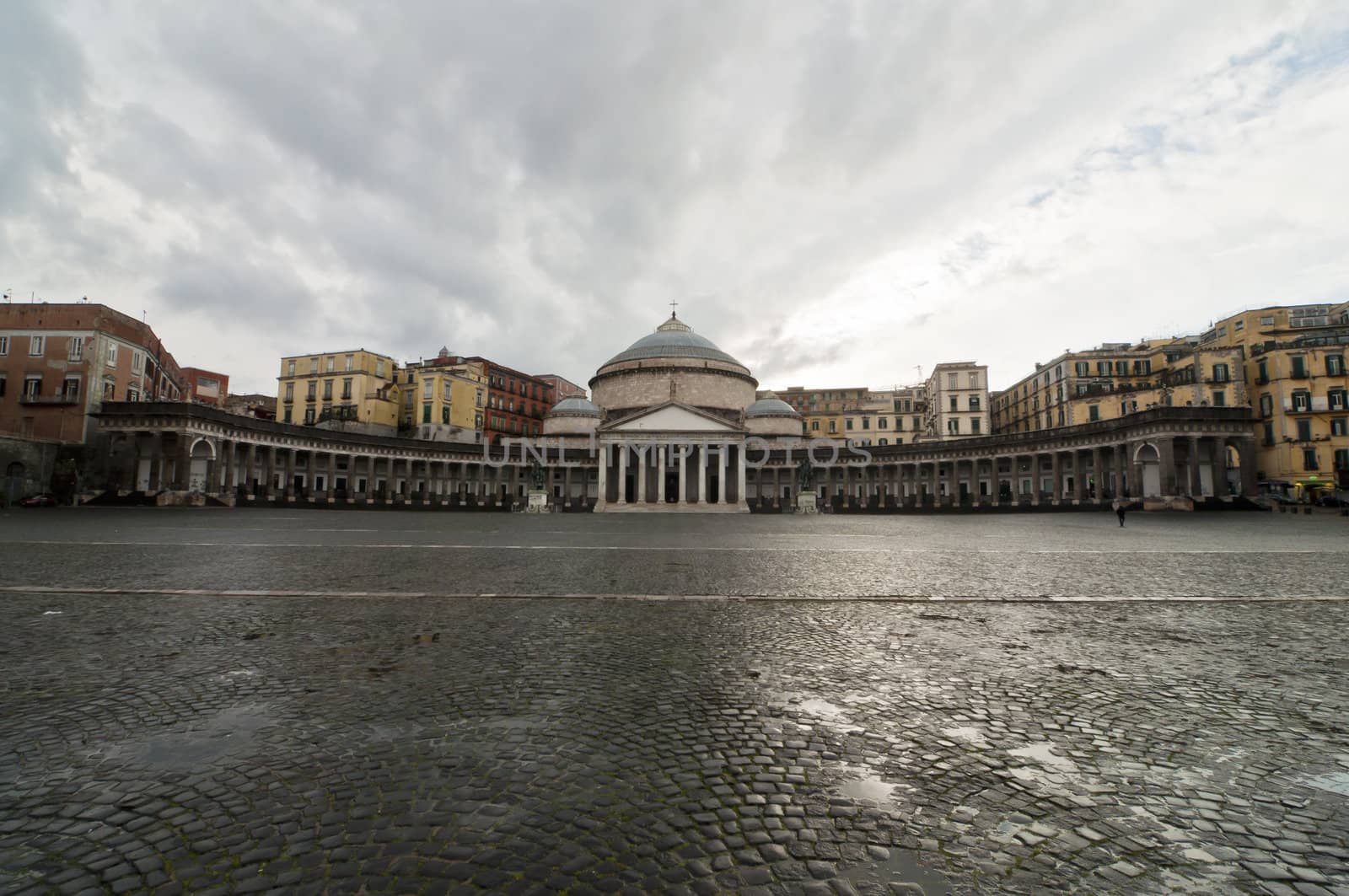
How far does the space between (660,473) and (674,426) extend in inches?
182

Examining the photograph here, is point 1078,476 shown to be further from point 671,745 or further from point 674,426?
point 671,745

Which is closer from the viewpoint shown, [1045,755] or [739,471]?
[1045,755]

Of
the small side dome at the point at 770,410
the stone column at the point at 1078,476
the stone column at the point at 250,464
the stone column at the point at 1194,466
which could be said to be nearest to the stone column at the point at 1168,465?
the stone column at the point at 1194,466

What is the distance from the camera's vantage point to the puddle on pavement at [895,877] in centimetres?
200

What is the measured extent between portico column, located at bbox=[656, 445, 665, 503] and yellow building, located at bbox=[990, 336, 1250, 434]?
3701 centimetres

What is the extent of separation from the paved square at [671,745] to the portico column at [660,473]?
53147 mm

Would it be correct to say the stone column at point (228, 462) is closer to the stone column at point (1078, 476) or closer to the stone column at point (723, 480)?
the stone column at point (723, 480)

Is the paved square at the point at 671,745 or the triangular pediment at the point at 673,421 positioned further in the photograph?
the triangular pediment at the point at 673,421

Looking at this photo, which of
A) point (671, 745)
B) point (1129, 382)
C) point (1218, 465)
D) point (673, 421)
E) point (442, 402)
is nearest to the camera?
point (671, 745)

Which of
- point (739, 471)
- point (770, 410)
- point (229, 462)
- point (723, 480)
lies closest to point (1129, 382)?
point (770, 410)

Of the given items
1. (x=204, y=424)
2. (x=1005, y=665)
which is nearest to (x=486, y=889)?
(x=1005, y=665)

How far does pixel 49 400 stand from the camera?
4347 cm

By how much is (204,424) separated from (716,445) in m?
40.3

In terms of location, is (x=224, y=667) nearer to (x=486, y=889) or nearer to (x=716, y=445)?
(x=486, y=889)
